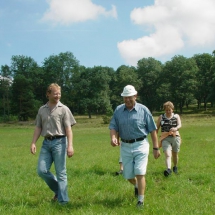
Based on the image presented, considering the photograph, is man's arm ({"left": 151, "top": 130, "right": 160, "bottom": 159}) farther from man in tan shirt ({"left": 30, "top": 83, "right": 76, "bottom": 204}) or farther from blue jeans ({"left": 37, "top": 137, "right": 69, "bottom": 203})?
blue jeans ({"left": 37, "top": 137, "right": 69, "bottom": 203})

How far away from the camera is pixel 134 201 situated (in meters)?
6.39

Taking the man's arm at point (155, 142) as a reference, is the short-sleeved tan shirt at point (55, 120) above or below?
above

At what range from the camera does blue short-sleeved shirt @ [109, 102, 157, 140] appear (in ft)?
20.6

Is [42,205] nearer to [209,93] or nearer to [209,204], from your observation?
[209,204]

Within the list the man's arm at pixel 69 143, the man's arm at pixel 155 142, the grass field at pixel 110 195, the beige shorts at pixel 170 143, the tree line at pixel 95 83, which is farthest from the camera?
the tree line at pixel 95 83

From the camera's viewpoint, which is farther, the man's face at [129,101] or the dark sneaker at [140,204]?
the man's face at [129,101]

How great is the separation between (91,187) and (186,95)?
73.4 meters

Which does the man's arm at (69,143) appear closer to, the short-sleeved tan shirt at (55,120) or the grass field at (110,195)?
the short-sleeved tan shirt at (55,120)

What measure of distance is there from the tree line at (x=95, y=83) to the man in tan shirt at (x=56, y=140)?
67913 mm

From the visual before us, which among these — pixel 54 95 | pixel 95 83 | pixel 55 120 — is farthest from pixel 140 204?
pixel 95 83

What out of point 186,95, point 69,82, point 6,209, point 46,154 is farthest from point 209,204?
point 69,82

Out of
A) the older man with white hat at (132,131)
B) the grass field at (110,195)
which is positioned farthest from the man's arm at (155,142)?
the grass field at (110,195)

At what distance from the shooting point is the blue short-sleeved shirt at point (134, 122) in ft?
20.6

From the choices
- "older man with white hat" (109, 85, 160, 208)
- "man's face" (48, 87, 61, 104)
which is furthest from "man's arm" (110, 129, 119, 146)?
"man's face" (48, 87, 61, 104)
